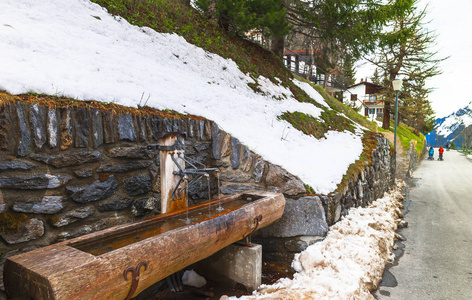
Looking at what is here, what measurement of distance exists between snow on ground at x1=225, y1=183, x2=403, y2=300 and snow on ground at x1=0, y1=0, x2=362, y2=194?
79 cm

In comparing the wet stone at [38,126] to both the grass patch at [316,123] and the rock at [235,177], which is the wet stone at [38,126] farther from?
the grass patch at [316,123]

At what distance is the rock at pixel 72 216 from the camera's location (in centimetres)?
240

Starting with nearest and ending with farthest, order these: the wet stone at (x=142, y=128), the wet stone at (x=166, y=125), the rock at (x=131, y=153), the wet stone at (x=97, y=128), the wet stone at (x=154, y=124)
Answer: the wet stone at (x=97, y=128) → the rock at (x=131, y=153) → the wet stone at (x=142, y=128) → the wet stone at (x=154, y=124) → the wet stone at (x=166, y=125)

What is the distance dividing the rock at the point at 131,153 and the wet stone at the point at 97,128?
6.1 inches

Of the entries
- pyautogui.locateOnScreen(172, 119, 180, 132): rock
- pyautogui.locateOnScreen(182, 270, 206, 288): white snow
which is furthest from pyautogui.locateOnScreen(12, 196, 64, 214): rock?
pyautogui.locateOnScreen(182, 270, 206, 288): white snow

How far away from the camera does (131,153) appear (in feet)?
9.87

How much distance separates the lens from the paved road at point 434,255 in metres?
3.69

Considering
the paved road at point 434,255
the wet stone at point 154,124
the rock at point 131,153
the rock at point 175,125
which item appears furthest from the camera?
the paved road at point 434,255

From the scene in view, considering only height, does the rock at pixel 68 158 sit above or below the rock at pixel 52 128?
below

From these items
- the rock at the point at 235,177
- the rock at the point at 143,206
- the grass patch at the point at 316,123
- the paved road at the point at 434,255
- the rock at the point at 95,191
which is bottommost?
the paved road at the point at 434,255

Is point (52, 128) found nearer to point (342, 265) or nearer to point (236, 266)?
point (236, 266)

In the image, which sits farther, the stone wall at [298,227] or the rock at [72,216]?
the stone wall at [298,227]

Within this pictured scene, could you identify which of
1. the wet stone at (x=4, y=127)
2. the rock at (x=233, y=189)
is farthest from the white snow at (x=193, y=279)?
the wet stone at (x=4, y=127)

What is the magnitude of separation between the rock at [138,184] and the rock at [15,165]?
89 cm
